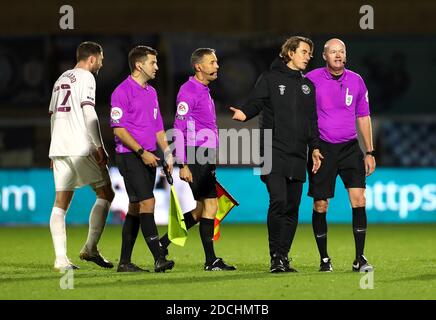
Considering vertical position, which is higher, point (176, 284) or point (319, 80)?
point (319, 80)

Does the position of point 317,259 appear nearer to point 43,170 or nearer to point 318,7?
point 43,170

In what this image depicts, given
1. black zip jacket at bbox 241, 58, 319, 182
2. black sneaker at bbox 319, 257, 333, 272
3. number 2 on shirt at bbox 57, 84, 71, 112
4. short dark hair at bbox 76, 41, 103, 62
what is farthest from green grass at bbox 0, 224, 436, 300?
short dark hair at bbox 76, 41, 103, 62

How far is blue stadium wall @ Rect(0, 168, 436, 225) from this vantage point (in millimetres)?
17750

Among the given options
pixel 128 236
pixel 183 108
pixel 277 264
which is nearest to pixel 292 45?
pixel 183 108

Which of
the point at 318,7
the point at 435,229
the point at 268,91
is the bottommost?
the point at 435,229

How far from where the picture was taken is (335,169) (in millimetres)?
10125

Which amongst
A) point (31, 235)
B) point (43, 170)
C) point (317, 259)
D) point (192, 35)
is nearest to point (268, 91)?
point (317, 259)

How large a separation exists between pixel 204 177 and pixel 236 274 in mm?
907

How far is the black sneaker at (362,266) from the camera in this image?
10.0 meters

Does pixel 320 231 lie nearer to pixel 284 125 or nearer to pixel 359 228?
pixel 359 228

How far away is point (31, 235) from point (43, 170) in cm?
239
